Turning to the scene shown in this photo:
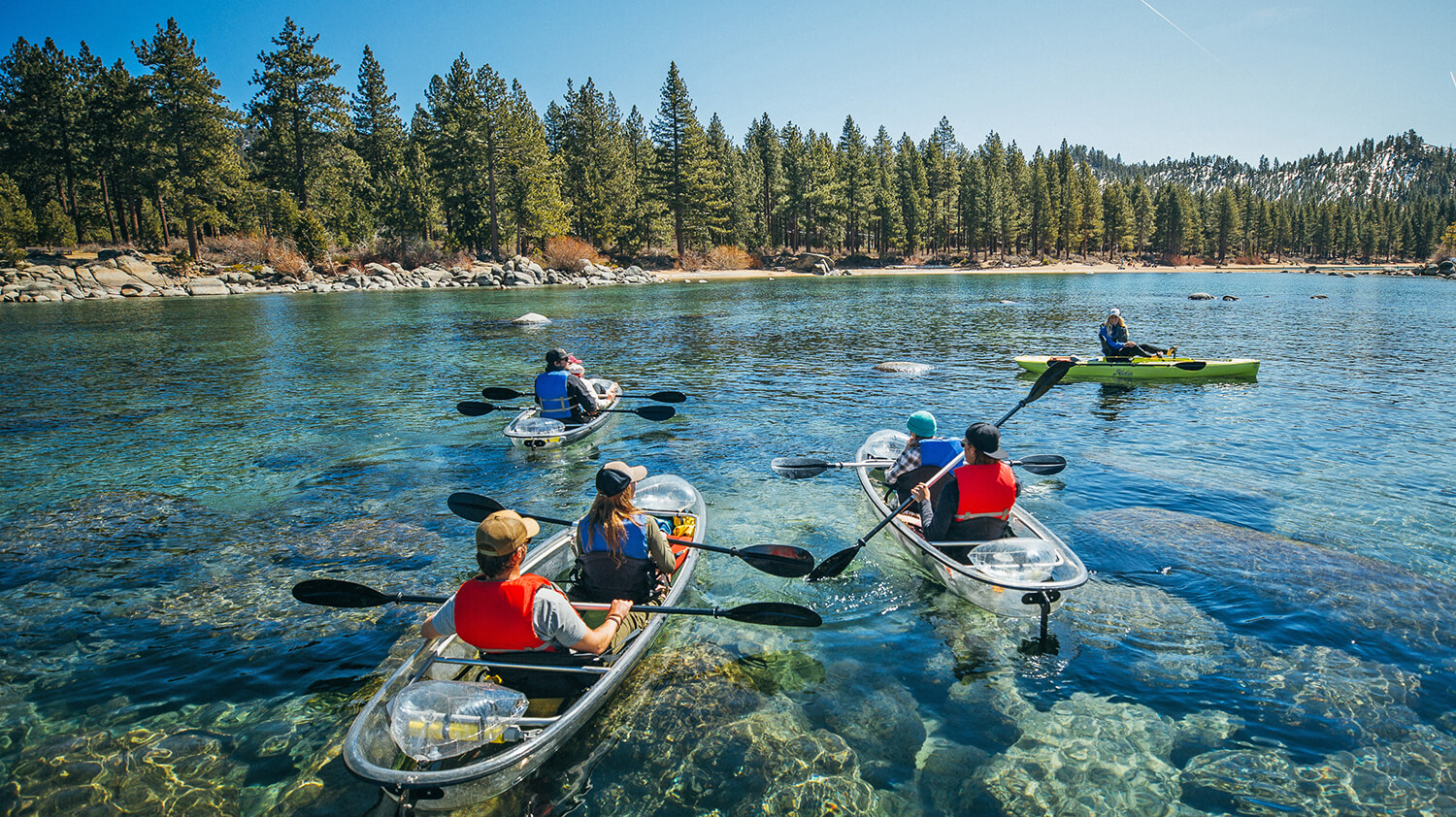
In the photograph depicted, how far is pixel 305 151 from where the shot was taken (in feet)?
208

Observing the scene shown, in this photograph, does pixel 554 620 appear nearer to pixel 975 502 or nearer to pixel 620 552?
pixel 620 552

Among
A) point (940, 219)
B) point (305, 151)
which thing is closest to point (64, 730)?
point (305, 151)

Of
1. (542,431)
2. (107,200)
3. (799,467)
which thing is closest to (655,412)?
(542,431)

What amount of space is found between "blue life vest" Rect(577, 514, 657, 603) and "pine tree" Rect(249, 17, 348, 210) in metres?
68.2

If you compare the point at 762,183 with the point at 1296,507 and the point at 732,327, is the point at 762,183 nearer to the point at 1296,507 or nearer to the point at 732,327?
the point at 732,327

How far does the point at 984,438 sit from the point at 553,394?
337 inches

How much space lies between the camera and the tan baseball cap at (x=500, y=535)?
436 centimetres

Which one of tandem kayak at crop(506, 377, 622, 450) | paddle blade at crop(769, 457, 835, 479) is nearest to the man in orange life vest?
paddle blade at crop(769, 457, 835, 479)

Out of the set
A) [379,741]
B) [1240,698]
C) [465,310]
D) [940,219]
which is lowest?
[1240,698]

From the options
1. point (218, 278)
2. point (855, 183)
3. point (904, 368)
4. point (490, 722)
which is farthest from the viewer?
point (855, 183)

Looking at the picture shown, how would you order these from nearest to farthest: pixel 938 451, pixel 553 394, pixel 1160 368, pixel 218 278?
pixel 938 451 < pixel 553 394 < pixel 1160 368 < pixel 218 278

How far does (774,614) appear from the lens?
228 inches

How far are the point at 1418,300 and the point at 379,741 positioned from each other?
62.9 m

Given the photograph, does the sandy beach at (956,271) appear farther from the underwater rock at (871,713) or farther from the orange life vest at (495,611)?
the orange life vest at (495,611)
